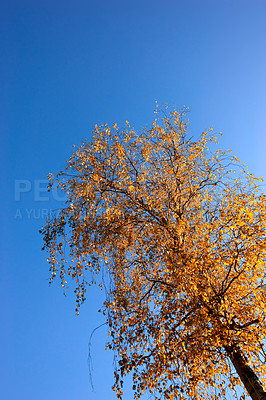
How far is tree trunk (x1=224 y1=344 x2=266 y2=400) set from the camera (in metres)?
5.50

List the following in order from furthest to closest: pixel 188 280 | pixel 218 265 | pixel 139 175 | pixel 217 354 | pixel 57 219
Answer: pixel 139 175, pixel 57 219, pixel 218 265, pixel 217 354, pixel 188 280

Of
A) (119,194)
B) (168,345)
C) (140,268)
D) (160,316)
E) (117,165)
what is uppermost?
(117,165)

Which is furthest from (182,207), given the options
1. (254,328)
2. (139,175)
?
(254,328)

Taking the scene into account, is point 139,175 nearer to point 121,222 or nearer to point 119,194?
point 119,194

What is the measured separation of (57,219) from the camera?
297 inches

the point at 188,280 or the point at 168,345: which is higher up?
the point at 188,280

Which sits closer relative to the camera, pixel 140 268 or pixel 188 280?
pixel 188 280

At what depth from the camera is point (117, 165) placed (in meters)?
7.66

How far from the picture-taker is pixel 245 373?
5.82m

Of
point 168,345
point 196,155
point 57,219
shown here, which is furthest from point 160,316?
point 196,155

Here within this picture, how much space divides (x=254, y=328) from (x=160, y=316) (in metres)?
1.91

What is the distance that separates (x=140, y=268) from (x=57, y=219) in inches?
104

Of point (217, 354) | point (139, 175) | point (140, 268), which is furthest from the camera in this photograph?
point (139, 175)

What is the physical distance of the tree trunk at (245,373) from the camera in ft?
18.0
